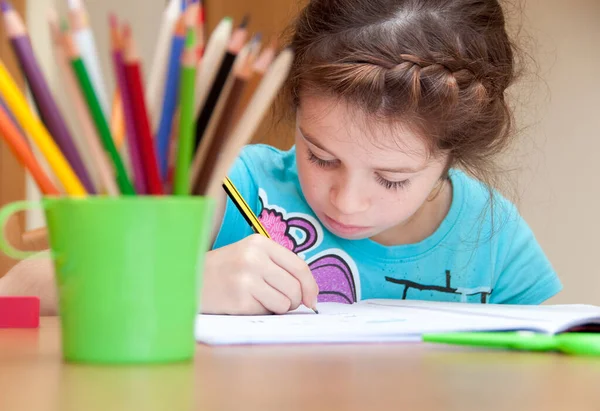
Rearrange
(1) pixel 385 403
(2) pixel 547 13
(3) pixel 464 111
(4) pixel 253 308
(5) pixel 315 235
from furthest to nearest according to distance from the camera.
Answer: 1. (2) pixel 547 13
2. (5) pixel 315 235
3. (3) pixel 464 111
4. (4) pixel 253 308
5. (1) pixel 385 403

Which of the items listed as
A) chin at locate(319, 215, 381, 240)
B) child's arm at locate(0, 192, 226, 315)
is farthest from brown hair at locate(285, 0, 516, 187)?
child's arm at locate(0, 192, 226, 315)

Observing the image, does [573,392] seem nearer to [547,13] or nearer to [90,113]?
[90,113]

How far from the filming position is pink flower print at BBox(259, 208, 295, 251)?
1.06 meters

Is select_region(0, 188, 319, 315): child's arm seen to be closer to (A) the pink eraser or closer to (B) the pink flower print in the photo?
(A) the pink eraser

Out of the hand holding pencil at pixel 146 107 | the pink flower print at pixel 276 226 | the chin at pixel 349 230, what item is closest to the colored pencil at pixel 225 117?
the hand holding pencil at pixel 146 107

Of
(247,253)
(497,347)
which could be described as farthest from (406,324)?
(247,253)

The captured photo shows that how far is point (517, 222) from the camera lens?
1.09 meters

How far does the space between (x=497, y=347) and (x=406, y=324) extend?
65 mm

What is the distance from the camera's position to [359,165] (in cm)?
82

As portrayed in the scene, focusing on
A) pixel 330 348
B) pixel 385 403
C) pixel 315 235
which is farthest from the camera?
pixel 315 235

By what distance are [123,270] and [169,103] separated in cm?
7

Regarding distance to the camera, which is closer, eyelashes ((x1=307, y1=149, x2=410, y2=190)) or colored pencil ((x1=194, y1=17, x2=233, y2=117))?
colored pencil ((x1=194, y1=17, x2=233, y2=117))

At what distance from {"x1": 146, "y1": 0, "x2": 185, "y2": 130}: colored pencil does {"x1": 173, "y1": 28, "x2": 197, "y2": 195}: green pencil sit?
1.3 inches

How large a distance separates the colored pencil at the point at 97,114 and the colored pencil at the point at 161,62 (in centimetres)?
3
